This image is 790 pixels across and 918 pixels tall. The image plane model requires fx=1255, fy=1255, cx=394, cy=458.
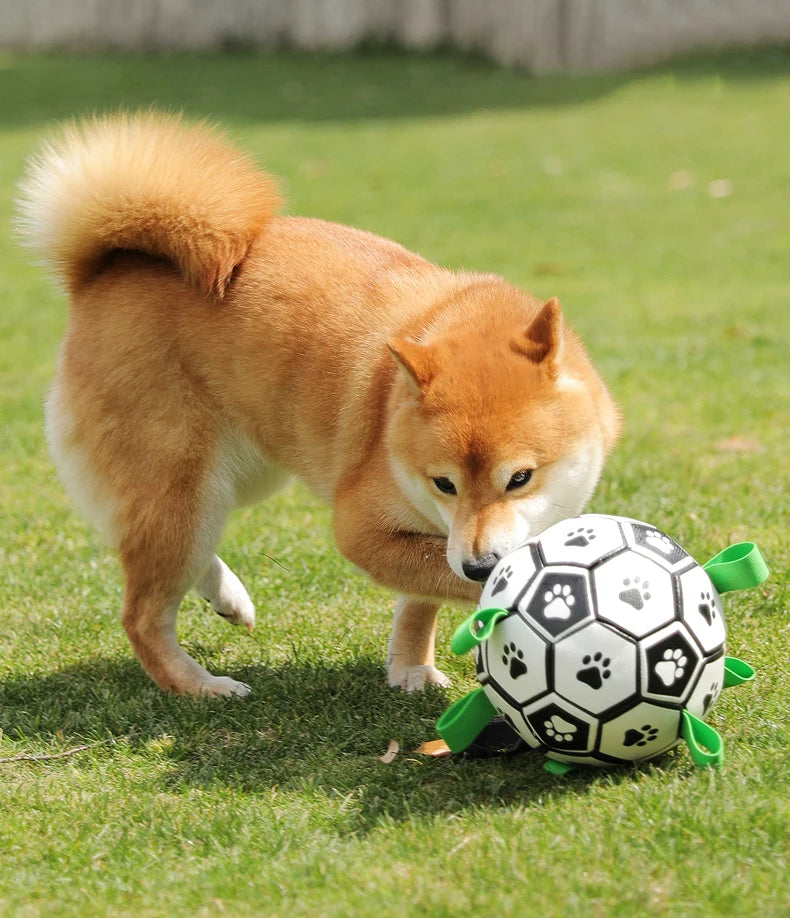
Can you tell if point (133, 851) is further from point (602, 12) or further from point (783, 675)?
point (602, 12)

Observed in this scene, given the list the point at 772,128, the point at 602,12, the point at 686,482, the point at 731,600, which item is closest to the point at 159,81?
the point at 602,12

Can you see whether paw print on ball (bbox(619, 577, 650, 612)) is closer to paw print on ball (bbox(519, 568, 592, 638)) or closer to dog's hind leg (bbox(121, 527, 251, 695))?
paw print on ball (bbox(519, 568, 592, 638))

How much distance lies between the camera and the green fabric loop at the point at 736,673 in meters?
3.08

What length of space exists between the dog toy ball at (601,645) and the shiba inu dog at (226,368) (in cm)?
39

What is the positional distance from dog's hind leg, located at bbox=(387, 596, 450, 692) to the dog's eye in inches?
22.9

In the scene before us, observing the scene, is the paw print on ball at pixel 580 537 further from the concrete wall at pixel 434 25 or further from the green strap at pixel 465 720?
the concrete wall at pixel 434 25

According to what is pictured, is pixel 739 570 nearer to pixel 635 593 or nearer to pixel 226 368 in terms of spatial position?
pixel 635 593

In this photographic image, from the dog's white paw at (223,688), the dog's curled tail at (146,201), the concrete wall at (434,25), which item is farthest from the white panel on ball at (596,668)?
the concrete wall at (434,25)

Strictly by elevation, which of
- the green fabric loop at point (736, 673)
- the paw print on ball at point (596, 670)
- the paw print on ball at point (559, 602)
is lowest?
the green fabric loop at point (736, 673)

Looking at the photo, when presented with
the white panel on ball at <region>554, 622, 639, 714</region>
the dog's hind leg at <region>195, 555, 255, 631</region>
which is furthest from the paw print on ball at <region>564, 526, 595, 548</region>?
the dog's hind leg at <region>195, 555, 255, 631</region>

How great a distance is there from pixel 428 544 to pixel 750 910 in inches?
52.3

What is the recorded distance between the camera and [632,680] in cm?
274

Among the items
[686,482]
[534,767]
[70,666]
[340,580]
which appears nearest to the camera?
[534,767]

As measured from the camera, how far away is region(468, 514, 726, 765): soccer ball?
2750 millimetres
